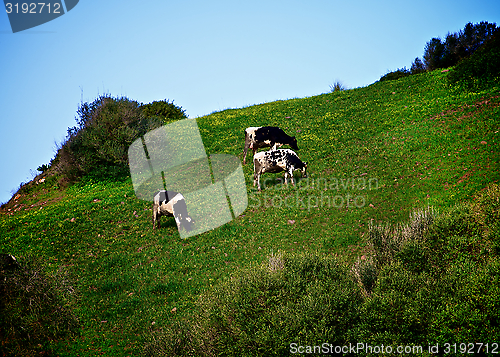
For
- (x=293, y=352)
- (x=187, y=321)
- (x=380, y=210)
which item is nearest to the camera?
(x=293, y=352)

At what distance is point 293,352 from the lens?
11.2 meters

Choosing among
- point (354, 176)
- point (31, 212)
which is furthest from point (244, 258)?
point (31, 212)

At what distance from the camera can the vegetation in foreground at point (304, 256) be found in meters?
12.3

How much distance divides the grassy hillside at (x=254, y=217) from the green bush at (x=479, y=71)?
4.22 feet

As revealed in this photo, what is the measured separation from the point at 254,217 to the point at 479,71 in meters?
27.3

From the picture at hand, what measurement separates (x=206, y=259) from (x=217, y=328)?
630cm

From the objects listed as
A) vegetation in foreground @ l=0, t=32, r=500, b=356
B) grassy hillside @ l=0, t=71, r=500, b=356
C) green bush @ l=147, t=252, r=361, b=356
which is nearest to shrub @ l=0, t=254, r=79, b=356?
vegetation in foreground @ l=0, t=32, r=500, b=356

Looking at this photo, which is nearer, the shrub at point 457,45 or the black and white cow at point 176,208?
the black and white cow at point 176,208

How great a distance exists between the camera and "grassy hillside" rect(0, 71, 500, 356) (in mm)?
16219

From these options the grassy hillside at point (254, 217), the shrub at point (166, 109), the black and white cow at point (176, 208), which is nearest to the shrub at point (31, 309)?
the grassy hillside at point (254, 217)

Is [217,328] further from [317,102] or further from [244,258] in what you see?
[317,102]

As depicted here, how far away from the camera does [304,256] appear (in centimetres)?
1535

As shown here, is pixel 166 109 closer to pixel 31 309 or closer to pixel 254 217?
pixel 254 217

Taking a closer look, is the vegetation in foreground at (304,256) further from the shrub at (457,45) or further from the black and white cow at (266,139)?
the shrub at (457,45)
